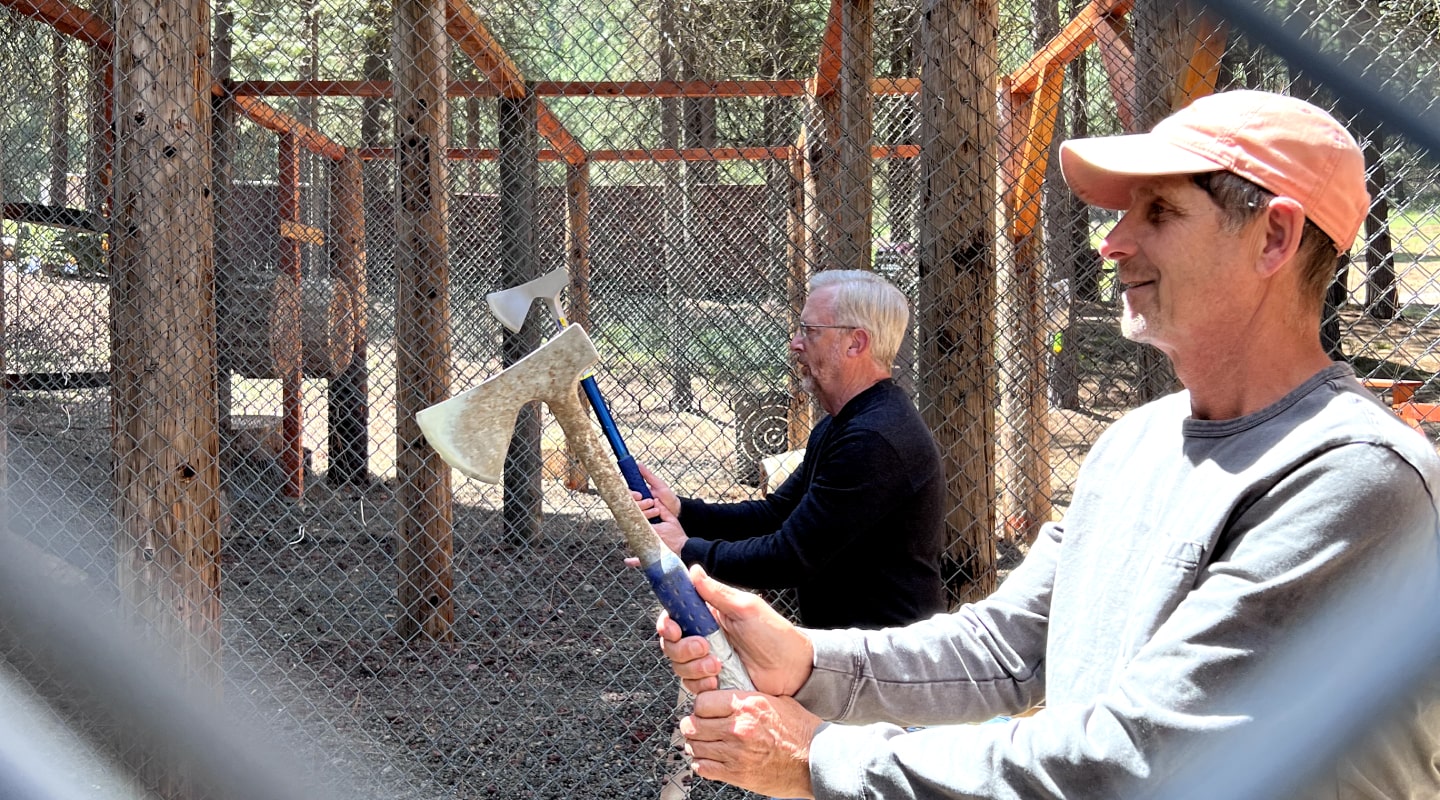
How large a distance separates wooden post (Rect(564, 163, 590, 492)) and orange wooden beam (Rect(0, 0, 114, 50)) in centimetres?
326

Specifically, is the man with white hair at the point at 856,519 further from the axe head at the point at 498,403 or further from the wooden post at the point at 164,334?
the wooden post at the point at 164,334

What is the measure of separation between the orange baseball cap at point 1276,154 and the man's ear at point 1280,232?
0.04ft

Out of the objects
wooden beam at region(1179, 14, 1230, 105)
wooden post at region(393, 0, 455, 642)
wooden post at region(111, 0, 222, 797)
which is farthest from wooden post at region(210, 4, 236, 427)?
wooden beam at region(1179, 14, 1230, 105)

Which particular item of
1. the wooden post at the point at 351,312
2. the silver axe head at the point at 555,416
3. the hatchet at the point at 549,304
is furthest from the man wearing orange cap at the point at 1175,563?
the wooden post at the point at 351,312

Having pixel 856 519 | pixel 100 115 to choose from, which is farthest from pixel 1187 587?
pixel 100 115

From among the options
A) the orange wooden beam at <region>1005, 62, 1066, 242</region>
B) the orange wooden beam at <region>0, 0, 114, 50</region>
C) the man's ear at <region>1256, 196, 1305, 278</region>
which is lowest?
the man's ear at <region>1256, 196, 1305, 278</region>

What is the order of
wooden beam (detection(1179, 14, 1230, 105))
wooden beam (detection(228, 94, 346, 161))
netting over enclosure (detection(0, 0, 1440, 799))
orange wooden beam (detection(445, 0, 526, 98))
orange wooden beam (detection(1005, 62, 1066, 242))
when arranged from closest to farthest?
wooden beam (detection(1179, 14, 1230, 105)), netting over enclosure (detection(0, 0, 1440, 799)), orange wooden beam (detection(1005, 62, 1066, 242)), orange wooden beam (detection(445, 0, 526, 98)), wooden beam (detection(228, 94, 346, 161))

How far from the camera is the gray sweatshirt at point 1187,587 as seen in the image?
117cm

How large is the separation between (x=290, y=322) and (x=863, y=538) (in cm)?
577

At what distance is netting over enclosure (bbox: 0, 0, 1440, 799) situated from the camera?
355 cm

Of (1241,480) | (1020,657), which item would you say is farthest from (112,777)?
(1241,480)

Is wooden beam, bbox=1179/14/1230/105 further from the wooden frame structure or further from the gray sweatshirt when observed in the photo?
the gray sweatshirt

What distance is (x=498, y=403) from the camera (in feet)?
5.45

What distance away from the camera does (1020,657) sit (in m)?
1.73
